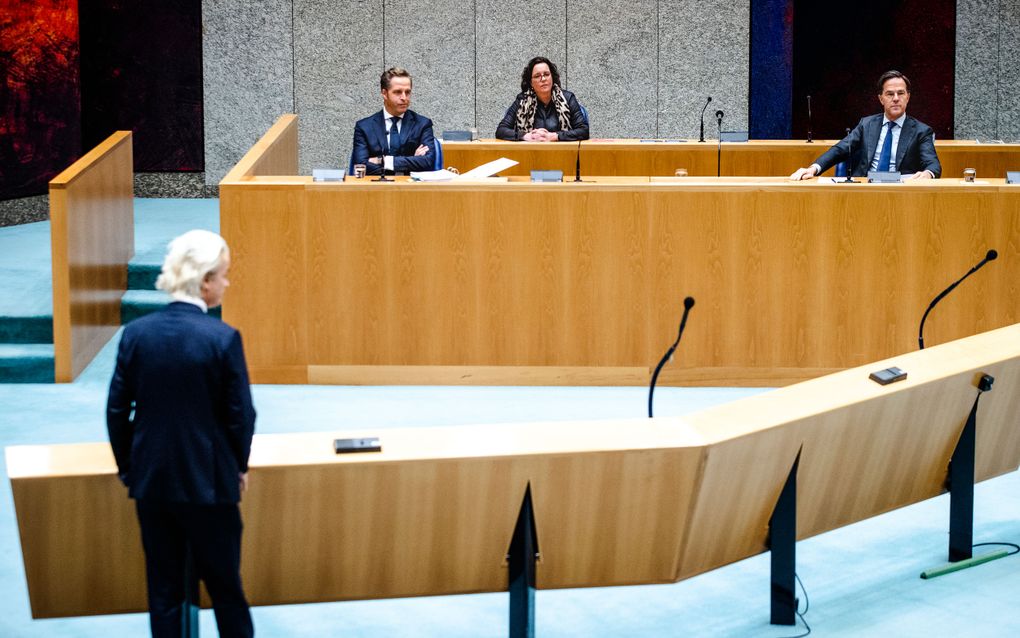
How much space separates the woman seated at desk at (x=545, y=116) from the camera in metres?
9.62

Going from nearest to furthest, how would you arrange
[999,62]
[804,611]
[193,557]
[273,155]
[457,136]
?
[193,557]
[804,611]
[273,155]
[457,136]
[999,62]

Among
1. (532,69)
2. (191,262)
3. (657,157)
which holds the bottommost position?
(191,262)

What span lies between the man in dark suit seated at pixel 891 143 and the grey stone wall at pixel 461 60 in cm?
448

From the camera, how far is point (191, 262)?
3324mm

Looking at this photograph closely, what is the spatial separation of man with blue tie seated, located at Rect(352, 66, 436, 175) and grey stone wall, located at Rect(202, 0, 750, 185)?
433 centimetres

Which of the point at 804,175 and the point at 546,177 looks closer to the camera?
the point at 546,177

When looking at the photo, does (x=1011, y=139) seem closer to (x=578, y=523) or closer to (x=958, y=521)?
(x=958, y=521)

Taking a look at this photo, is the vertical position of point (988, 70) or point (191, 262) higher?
point (988, 70)

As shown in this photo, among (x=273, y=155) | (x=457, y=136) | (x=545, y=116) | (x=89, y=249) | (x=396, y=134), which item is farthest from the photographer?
(x=457, y=136)

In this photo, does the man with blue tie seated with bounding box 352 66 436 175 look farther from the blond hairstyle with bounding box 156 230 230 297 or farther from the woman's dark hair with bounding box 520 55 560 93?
the blond hairstyle with bounding box 156 230 230 297

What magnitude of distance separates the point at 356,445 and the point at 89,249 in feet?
15.1

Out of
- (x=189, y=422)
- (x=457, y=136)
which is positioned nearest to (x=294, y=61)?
(x=457, y=136)

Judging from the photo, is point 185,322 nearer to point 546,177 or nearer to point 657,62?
point 546,177

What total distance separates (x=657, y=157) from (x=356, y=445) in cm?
652
